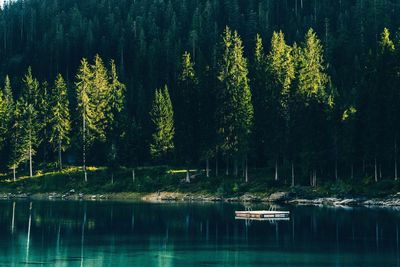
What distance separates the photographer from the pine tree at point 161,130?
11506cm

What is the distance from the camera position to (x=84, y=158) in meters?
119

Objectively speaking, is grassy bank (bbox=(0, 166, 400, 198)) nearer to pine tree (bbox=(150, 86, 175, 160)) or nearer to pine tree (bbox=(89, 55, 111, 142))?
pine tree (bbox=(150, 86, 175, 160))

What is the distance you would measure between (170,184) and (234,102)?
16.3 metres

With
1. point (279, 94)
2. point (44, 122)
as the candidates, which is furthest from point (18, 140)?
point (279, 94)

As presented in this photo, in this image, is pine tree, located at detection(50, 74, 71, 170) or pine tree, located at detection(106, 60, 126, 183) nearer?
pine tree, located at detection(106, 60, 126, 183)

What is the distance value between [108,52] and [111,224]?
110891 millimetres

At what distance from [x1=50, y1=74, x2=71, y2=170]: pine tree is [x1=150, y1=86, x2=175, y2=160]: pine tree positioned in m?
18.7

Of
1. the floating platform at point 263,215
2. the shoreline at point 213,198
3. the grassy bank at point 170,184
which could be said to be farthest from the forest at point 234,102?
the floating platform at point 263,215

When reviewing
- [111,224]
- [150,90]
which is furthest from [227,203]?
[150,90]

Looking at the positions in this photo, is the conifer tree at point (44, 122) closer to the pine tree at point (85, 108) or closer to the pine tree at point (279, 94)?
the pine tree at point (85, 108)

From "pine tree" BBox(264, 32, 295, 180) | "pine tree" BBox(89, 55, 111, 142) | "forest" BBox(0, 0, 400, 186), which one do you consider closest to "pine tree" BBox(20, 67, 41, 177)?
"forest" BBox(0, 0, 400, 186)

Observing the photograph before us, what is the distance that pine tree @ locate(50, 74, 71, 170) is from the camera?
413 feet

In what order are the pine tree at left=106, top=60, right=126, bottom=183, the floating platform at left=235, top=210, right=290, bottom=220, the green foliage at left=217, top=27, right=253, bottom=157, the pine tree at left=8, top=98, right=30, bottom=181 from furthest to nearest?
the pine tree at left=8, top=98, right=30, bottom=181, the pine tree at left=106, top=60, right=126, bottom=183, the green foliage at left=217, top=27, right=253, bottom=157, the floating platform at left=235, top=210, right=290, bottom=220

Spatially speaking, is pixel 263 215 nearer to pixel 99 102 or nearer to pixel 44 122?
pixel 99 102
